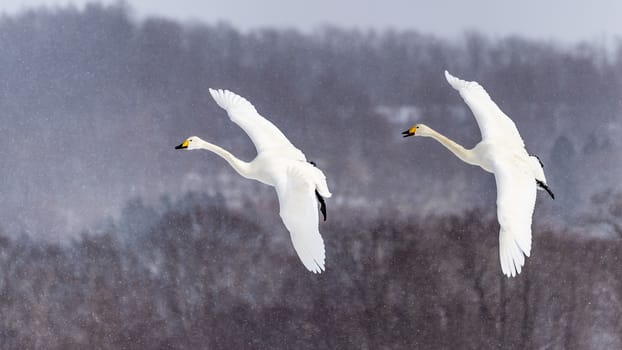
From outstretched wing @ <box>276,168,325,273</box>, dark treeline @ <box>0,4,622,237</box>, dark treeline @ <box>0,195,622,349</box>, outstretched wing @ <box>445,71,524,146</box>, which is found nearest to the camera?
outstretched wing @ <box>276,168,325,273</box>

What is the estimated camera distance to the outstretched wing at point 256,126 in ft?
20.8

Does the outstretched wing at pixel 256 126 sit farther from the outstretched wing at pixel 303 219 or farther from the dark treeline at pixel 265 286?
→ the dark treeline at pixel 265 286

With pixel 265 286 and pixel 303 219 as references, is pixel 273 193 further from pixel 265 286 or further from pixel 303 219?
pixel 303 219

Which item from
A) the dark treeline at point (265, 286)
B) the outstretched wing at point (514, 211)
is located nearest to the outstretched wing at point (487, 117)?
the outstretched wing at point (514, 211)

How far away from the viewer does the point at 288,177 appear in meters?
5.71

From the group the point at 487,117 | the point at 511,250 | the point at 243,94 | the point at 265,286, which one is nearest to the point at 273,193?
the point at 265,286

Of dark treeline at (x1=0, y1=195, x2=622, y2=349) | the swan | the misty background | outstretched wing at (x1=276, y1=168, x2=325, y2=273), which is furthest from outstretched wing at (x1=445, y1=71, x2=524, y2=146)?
dark treeline at (x1=0, y1=195, x2=622, y2=349)

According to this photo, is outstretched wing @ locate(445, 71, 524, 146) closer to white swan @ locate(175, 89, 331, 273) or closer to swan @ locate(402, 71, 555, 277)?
swan @ locate(402, 71, 555, 277)

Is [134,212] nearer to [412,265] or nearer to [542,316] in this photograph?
[412,265]

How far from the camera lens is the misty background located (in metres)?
9.45

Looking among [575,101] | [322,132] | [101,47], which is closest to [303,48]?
[322,132]

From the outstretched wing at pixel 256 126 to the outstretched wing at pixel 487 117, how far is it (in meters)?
1.00

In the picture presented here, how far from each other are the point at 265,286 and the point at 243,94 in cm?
169

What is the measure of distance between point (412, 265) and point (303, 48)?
2.17 metres
